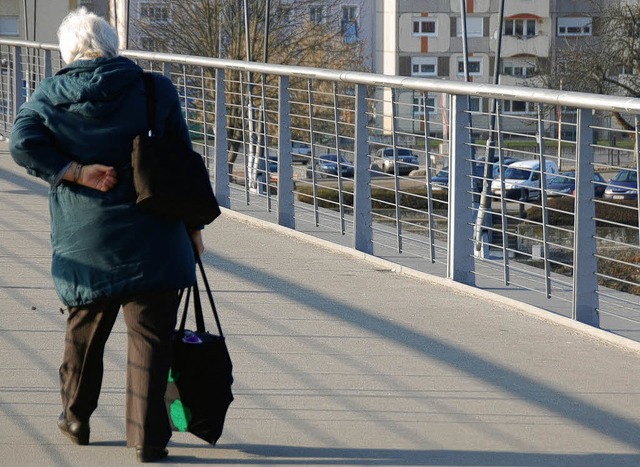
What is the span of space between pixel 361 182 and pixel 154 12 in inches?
1765

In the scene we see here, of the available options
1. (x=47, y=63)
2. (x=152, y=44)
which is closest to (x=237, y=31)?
(x=152, y=44)

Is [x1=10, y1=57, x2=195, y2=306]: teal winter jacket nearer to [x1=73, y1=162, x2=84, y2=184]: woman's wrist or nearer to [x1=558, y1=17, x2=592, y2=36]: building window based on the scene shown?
[x1=73, y1=162, x2=84, y2=184]: woman's wrist

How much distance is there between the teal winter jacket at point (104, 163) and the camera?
3902 millimetres

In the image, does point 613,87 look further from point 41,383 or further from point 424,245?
point 41,383

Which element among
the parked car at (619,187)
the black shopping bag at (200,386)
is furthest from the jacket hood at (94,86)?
the parked car at (619,187)

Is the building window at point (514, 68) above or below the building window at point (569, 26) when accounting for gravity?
below

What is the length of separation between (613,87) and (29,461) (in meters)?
43.4

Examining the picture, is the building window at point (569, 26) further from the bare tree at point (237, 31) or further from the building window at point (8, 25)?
the bare tree at point (237, 31)

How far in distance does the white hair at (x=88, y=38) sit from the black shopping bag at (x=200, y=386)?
77cm

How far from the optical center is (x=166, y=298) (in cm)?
396

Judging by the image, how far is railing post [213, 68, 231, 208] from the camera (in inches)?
374

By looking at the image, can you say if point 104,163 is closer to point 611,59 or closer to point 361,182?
point 361,182

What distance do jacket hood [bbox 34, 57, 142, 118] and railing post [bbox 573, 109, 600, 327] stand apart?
2.41 m

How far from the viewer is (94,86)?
3844 mm
